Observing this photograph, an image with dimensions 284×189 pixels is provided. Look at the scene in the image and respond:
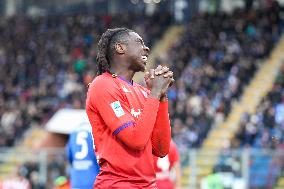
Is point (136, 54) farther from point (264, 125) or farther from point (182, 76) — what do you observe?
point (182, 76)

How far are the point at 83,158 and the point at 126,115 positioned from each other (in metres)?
2.72

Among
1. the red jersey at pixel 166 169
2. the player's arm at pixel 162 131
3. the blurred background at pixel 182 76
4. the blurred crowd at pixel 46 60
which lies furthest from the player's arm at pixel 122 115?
the blurred crowd at pixel 46 60

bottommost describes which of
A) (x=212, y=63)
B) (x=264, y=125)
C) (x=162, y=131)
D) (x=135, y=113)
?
(x=264, y=125)

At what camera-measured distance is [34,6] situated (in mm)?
35844

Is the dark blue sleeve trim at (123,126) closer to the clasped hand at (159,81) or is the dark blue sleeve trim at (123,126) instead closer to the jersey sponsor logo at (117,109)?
the jersey sponsor logo at (117,109)

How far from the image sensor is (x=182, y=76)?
1012 inches

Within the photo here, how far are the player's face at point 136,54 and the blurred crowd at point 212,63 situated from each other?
52.3 feet

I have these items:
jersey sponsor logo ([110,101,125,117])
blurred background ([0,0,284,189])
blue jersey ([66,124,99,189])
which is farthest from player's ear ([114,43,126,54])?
blurred background ([0,0,284,189])

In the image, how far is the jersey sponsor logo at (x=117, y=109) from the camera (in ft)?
17.4

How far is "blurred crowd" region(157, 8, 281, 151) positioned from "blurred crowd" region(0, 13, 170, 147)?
2.75m

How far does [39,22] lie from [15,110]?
7.91 meters

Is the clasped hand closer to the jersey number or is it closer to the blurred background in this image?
the jersey number

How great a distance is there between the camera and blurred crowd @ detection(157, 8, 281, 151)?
2281 centimetres

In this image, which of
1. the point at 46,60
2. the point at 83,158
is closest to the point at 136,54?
the point at 83,158
